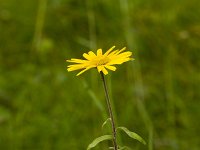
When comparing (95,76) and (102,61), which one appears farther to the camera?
(95,76)

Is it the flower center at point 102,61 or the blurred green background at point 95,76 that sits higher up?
the blurred green background at point 95,76

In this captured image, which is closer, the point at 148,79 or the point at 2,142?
the point at 2,142

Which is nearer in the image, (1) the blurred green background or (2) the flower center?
(2) the flower center

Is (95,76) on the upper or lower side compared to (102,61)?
upper

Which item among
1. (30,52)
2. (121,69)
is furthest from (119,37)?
(30,52)

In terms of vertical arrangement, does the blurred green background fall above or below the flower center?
above

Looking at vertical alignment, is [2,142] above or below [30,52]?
below

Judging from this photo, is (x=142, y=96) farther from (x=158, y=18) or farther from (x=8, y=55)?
(x=8, y=55)

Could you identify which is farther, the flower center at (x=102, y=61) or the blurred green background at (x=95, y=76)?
the blurred green background at (x=95, y=76)
